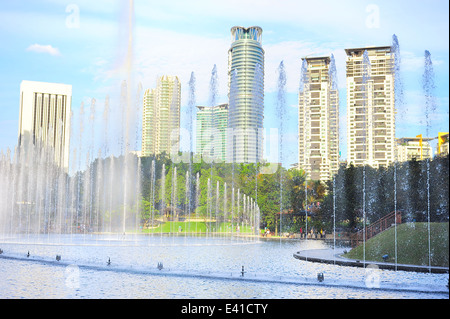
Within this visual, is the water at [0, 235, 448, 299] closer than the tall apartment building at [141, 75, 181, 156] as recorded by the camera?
Yes

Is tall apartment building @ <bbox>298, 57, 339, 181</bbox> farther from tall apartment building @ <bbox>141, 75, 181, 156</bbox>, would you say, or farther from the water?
the water

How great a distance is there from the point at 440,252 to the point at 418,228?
242 centimetres

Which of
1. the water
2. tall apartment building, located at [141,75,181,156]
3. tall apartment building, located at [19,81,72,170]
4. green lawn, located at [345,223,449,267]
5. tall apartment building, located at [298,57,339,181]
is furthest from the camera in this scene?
tall apartment building, located at [141,75,181,156]

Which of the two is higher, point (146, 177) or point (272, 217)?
point (146, 177)

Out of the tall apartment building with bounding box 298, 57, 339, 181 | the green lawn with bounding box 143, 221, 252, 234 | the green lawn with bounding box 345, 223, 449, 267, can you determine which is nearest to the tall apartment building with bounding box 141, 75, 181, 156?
the tall apartment building with bounding box 298, 57, 339, 181

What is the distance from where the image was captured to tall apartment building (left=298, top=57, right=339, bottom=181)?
443 ft

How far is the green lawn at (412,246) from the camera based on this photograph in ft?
72.6

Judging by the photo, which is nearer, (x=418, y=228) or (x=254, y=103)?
(x=418, y=228)

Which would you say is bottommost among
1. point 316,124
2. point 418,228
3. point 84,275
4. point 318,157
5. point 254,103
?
point 84,275

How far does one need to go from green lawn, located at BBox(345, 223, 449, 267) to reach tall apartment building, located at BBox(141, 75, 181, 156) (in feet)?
390

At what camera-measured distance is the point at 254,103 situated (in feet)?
654

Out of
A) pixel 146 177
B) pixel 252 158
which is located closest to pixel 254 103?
pixel 252 158
